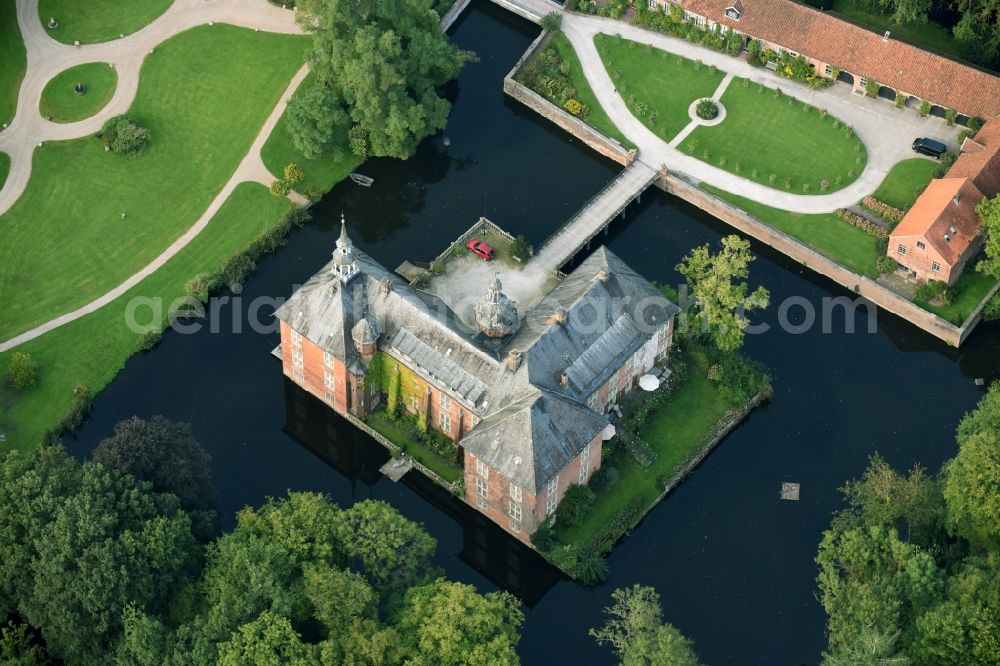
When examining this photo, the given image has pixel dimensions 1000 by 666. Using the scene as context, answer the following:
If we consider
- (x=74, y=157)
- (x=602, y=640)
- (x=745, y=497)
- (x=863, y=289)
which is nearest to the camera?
(x=602, y=640)

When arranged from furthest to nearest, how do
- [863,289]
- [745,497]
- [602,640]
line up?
1. [863,289]
2. [745,497]
3. [602,640]

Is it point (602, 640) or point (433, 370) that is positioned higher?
point (433, 370)

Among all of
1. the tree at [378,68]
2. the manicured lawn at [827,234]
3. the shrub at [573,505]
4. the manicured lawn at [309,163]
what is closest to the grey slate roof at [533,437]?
the shrub at [573,505]

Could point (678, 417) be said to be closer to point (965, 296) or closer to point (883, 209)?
point (965, 296)

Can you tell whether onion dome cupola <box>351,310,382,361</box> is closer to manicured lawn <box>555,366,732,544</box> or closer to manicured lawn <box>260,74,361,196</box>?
manicured lawn <box>555,366,732,544</box>

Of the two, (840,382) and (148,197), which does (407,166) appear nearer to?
(148,197)

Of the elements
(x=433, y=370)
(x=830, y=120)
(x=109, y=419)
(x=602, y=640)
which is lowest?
(x=109, y=419)

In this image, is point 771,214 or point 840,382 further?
point 771,214

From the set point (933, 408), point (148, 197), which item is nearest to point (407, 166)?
point (148, 197)
